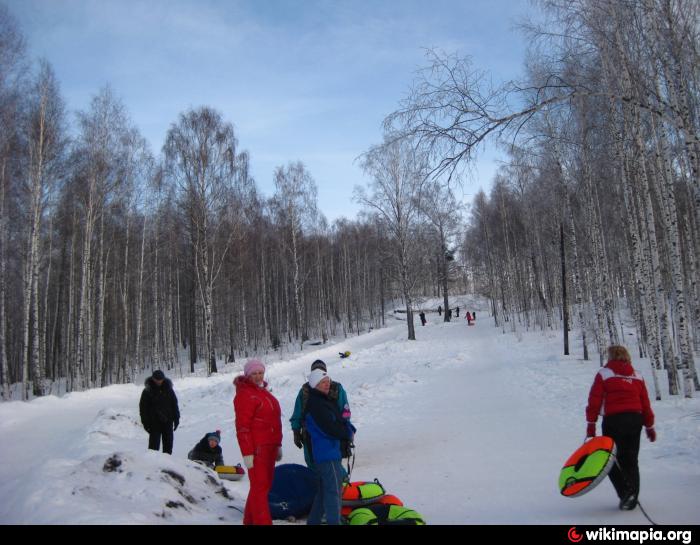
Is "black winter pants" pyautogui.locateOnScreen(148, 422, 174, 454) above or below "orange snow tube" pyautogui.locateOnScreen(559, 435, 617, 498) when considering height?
below

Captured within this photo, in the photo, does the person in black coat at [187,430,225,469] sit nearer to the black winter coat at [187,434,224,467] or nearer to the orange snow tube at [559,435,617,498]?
the black winter coat at [187,434,224,467]

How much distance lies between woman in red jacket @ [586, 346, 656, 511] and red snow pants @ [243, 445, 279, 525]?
A: 3069 millimetres

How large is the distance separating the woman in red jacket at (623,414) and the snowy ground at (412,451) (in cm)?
27

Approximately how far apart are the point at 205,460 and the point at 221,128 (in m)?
19.2

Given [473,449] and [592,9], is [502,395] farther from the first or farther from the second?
[592,9]

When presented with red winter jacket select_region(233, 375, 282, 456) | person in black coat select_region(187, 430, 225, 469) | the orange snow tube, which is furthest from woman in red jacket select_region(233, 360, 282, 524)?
person in black coat select_region(187, 430, 225, 469)

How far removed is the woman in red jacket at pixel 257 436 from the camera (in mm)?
3764

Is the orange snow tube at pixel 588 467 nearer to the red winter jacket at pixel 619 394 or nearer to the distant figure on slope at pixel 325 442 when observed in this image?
the red winter jacket at pixel 619 394

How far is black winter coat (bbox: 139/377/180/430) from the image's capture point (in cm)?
671

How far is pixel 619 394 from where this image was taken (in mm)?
4203

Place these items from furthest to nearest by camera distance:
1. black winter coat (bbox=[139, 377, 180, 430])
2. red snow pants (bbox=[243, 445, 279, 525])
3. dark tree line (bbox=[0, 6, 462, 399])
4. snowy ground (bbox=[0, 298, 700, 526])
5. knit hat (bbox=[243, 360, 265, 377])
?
dark tree line (bbox=[0, 6, 462, 399]), black winter coat (bbox=[139, 377, 180, 430]), knit hat (bbox=[243, 360, 265, 377]), snowy ground (bbox=[0, 298, 700, 526]), red snow pants (bbox=[243, 445, 279, 525])

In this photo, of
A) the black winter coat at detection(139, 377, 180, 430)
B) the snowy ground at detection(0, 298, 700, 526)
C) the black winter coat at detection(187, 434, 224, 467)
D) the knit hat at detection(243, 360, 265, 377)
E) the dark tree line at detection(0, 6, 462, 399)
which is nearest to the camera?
the snowy ground at detection(0, 298, 700, 526)

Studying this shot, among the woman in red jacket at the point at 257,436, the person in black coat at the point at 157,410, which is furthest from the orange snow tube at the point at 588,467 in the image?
the person in black coat at the point at 157,410
